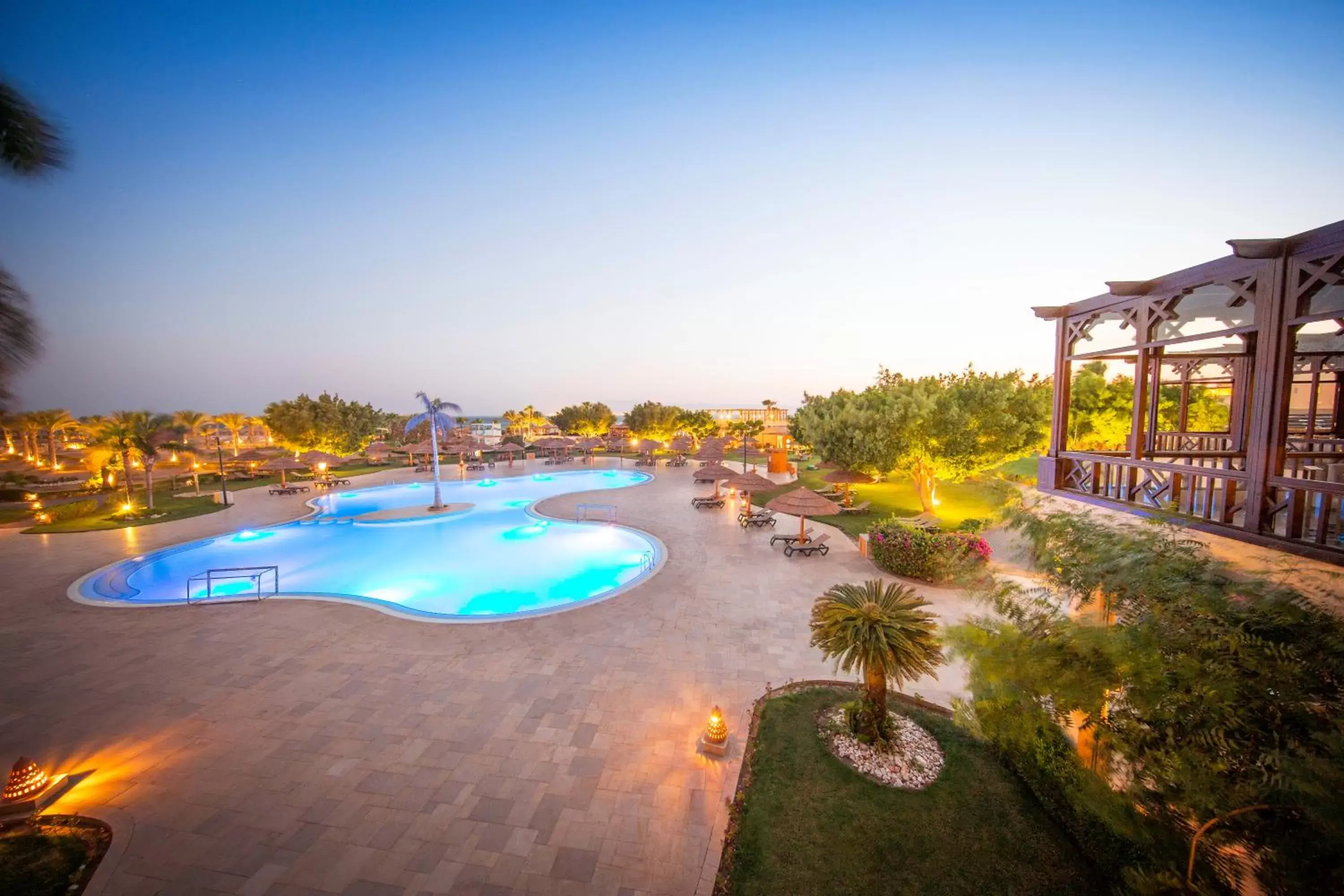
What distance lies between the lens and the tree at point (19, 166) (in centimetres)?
441

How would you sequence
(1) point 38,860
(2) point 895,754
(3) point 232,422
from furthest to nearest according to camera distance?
1. (3) point 232,422
2. (2) point 895,754
3. (1) point 38,860

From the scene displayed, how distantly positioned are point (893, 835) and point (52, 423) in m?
64.4

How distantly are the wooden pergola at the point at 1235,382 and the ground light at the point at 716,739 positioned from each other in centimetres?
566

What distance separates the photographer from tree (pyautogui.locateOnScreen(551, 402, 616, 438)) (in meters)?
50.3

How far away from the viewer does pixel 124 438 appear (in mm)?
20531

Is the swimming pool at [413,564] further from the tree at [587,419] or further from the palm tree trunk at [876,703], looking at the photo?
the tree at [587,419]

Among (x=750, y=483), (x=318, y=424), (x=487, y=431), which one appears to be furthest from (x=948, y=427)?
(x=487, y=431)

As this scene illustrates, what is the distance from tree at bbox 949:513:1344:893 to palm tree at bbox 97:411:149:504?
3205 cm

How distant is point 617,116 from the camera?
2459 cm

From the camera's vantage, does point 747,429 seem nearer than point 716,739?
No

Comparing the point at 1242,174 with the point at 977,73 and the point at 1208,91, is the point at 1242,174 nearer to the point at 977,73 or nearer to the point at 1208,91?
the point at 1208,91

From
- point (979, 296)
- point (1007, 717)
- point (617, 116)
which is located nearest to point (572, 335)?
point (617, 116)

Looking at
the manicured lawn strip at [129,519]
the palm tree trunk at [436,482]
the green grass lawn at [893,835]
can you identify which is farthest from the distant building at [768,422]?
the manicured lawn strip at [129,519]

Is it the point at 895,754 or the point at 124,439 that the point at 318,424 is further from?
the point at 895,754
